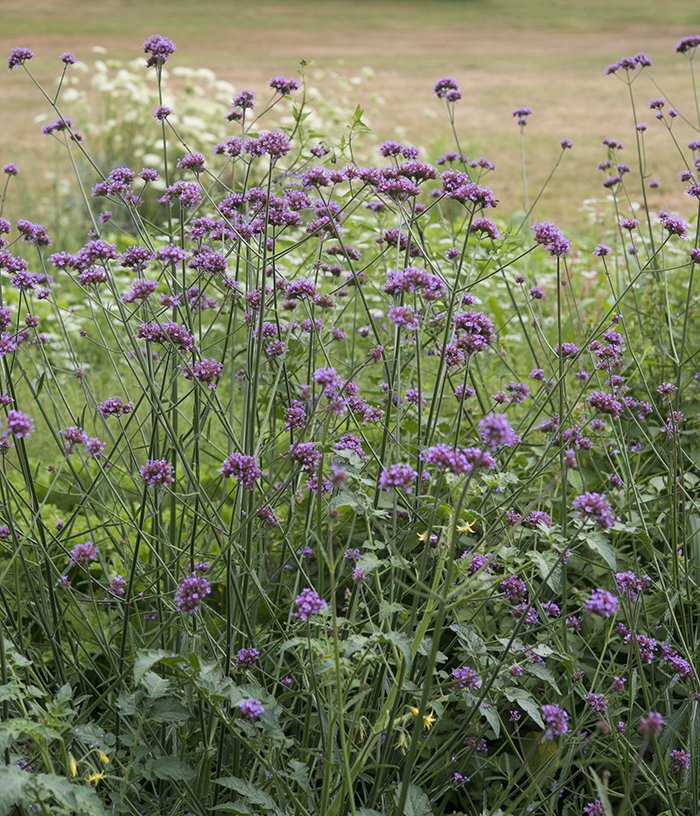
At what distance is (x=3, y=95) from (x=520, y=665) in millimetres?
18415

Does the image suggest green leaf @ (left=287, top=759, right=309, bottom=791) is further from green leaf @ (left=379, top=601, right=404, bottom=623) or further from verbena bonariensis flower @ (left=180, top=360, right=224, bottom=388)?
verbena bonariensis flower @ (left=180, top=360, right=224, bottom=388)

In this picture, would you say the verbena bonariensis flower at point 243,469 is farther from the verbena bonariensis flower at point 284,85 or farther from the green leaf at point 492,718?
Answer: the verbena bonariensis flower at point 284,85

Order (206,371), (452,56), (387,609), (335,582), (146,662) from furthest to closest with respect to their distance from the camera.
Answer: (452,56), (335,582), (206,371), (387,609), (146,662)

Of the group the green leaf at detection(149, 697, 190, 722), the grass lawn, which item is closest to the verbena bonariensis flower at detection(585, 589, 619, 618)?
the green leaf at detection(149, 697, 190, 722)

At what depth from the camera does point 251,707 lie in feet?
4.43

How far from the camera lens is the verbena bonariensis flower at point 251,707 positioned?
1338 mm

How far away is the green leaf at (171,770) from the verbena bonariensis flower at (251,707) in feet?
0.69

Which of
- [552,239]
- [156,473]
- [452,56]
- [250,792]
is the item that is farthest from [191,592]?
[452,56]

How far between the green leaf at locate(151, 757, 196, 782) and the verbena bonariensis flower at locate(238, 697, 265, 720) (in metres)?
0.21

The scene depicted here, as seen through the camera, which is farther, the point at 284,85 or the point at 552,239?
the point at 284,85

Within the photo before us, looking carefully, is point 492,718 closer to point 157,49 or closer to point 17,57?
point 157,49

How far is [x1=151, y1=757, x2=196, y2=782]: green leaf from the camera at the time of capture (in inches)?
57.6

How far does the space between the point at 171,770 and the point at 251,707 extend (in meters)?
0.27

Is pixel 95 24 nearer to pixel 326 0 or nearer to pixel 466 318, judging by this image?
pixel 326 0
